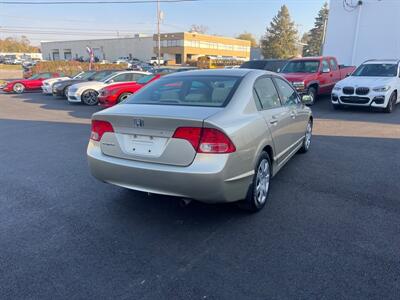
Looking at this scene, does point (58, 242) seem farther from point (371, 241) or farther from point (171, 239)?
point (371, 241)

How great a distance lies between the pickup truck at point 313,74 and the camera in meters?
11.5

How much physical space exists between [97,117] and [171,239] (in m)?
1.49

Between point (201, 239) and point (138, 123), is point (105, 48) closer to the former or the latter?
point (138, 123)

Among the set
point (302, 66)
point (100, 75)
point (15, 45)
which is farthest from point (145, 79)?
point (15, 45)

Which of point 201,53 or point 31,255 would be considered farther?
point 201,53

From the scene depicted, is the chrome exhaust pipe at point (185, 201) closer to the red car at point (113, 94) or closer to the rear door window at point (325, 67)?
the red car at point (113, 94)

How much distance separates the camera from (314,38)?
84250 millimetres

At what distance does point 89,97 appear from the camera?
13.7 metres

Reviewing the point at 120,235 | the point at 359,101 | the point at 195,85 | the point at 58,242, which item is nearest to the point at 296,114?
the point at 195,85

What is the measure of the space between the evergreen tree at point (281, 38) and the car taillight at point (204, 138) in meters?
74.5

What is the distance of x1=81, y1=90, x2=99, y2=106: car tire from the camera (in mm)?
13562

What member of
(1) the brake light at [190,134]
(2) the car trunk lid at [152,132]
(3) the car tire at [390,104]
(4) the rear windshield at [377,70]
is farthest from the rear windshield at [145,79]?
(1) the brake light at [190,134]

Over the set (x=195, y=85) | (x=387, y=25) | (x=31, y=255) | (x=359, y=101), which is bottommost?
(x=31, y=255)

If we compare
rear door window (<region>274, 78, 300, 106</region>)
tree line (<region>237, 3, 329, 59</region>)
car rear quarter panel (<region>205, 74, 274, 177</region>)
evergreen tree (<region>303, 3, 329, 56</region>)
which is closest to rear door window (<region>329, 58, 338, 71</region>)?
rear door window (<region>274, 78, 300, 106</region>)
